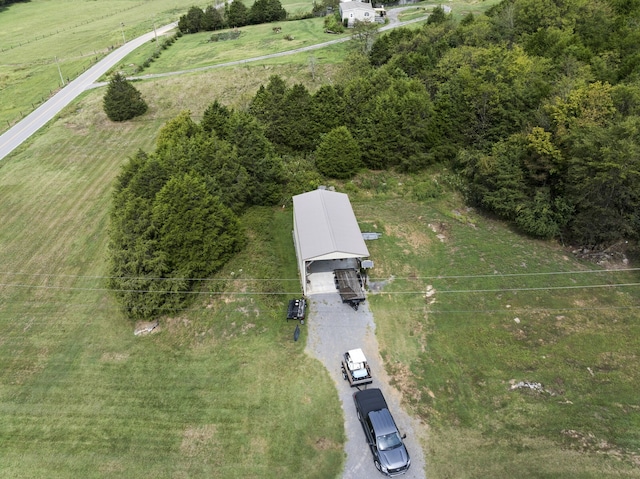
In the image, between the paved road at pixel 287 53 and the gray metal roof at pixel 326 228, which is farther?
the paved road at pixel 287 53

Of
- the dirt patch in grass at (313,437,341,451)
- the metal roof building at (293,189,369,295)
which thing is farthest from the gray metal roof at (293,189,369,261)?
the dirt patch in grass at (313,437,341,451)

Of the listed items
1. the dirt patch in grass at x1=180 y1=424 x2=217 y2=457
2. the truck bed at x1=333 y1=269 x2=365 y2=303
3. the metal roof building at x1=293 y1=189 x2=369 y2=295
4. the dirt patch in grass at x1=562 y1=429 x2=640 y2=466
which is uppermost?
the metal roof building at x1=293 y1=189 x2=369 y2=295

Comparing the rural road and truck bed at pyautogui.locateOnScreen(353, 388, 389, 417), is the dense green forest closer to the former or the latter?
truck bed at pyautogui.locateOnScreen(353, 388, 389, 417)

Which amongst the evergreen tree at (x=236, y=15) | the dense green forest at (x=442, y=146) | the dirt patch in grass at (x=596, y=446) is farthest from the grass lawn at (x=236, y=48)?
the dirt patch in grass at (x=596, y=446)

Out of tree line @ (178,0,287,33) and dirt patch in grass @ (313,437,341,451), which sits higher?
tree line @ (178,0,287,33)

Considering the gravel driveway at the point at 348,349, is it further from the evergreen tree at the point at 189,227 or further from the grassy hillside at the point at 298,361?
the evergreen tree at the point at 189,227

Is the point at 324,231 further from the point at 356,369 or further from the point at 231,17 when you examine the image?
the point at 231,17

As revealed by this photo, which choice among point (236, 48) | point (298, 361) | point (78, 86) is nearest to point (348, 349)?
point (298, 361)
